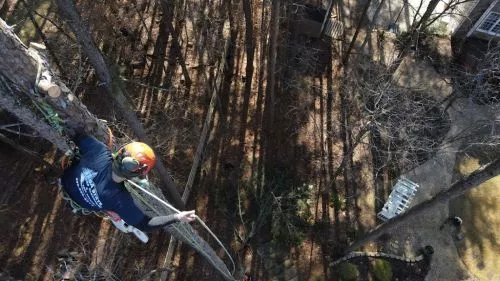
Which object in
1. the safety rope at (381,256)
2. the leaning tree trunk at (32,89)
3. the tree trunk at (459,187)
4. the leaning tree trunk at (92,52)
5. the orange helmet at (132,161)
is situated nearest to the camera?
the leaning tree trunk at (32,89)

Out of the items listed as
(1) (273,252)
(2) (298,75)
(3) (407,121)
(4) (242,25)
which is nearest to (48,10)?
(4) (242,25)

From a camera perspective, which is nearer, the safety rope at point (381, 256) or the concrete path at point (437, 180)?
the safety rope at point (381, 256)

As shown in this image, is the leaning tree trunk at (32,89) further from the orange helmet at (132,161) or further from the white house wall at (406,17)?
the white house wall at (406,17)

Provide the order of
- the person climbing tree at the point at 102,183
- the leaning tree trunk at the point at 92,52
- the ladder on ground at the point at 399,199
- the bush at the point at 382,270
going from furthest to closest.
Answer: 1. the ladder on ground at the point at 399,199
2. the bush at the point at 382,270
3. the leaning tree trunk at the point at 92,52
4. the person climbing tree at the point at 102,183

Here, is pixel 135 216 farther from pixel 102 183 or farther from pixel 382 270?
pixel 382 270

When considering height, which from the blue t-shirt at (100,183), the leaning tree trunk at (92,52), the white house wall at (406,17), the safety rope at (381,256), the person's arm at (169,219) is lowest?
the person's arm at (169,219)

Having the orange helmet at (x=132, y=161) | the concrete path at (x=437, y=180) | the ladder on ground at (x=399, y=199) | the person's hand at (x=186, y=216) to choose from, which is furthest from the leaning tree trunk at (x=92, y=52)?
the concrete path at (x=437, y=180)

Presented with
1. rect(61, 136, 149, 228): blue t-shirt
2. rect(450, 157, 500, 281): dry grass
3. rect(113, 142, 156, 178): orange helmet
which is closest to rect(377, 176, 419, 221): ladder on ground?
rect(450, 157, 500, 281): dry grass

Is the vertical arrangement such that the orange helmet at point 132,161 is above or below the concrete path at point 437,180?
below
